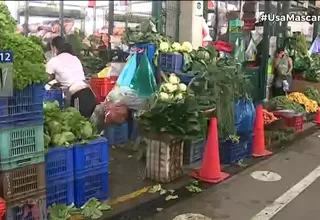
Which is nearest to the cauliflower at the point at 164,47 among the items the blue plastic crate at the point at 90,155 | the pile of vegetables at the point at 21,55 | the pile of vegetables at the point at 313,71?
the blue plastic crate at the point at 90,155

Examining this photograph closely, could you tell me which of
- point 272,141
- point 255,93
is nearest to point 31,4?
point 255,93

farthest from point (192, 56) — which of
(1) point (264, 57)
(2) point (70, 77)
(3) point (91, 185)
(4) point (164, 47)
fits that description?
(1) point (264, 57)

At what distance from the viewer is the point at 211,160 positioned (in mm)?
5254

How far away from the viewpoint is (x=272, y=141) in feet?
23.8

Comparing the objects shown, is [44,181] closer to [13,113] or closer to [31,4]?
[13,113]

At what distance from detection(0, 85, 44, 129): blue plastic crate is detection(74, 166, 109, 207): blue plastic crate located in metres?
0.83

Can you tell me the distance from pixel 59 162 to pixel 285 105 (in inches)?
212

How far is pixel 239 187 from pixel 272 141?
2286 mm

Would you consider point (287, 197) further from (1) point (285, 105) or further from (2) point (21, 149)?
(1) point (285, 105)

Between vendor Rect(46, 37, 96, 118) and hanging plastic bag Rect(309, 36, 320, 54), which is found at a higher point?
hanging plastic bag Rect(309, 36, 320, 54)

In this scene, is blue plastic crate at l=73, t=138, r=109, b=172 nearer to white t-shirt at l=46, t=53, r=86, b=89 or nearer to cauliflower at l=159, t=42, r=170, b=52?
white t-shirt at l=46, t=53, r=86, b=89

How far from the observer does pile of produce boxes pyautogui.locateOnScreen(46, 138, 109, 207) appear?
388 centimetres

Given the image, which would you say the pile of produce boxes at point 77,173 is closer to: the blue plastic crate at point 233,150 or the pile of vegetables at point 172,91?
the pile of vegetables at point 172,91

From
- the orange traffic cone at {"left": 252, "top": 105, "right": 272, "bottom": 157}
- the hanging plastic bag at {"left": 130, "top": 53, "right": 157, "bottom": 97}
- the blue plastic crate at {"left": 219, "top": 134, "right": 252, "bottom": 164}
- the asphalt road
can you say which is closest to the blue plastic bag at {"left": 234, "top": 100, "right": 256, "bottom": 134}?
the blue plastic crate at {"left": 219, "top": 134, "right": 252, "bottom": 164}
